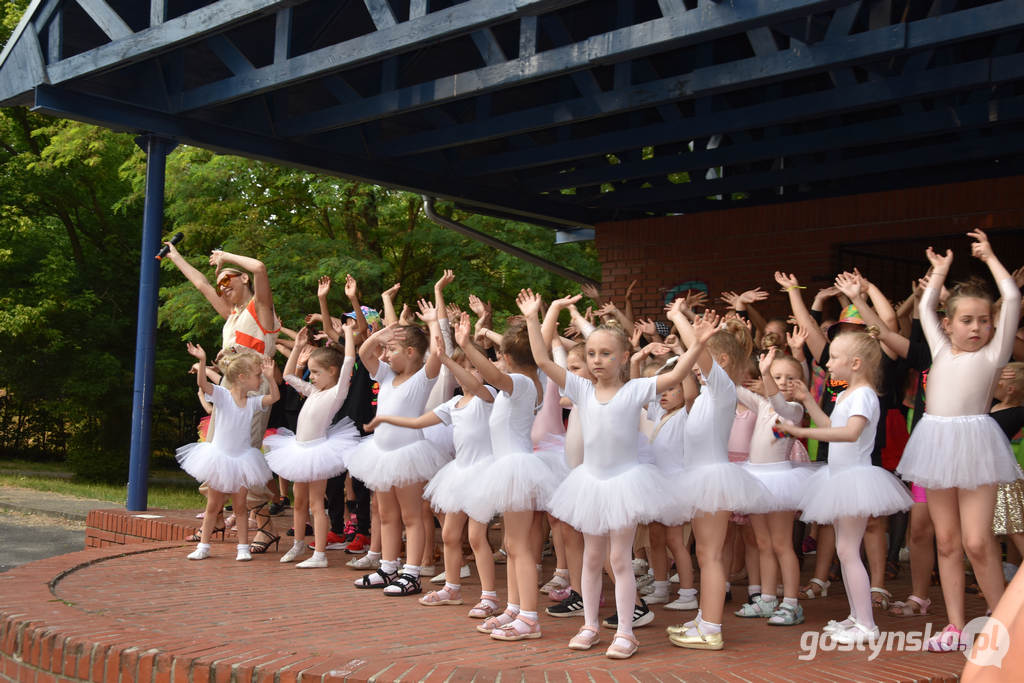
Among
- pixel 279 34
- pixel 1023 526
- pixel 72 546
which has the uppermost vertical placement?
pixel 279 34

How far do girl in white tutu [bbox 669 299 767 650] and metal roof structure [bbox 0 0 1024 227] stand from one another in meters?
2.20

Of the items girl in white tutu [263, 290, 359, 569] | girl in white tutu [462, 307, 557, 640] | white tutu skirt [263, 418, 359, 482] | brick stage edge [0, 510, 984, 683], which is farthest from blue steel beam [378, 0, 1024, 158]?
brick stage edge [0, 510, 984, 683]

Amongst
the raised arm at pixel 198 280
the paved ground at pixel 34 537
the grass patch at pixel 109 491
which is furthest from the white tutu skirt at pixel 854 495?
the grass patch at pixel 109 491

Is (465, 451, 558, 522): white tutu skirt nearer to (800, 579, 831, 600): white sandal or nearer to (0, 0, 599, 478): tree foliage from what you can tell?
(800, 579, 831, 600): white sandal

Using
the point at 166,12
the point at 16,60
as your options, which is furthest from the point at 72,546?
the point at 166,12

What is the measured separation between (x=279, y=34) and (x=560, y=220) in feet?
17.8

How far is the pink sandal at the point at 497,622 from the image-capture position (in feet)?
16.0

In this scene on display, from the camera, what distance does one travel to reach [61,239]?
20703mm

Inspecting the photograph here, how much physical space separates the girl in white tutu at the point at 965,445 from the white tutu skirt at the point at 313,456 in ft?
12.3

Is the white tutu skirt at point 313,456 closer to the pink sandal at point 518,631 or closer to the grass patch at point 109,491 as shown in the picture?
the pink sandal at point 518,631

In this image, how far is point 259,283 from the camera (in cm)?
704

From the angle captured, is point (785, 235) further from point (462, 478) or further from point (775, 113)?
point (462, 478)

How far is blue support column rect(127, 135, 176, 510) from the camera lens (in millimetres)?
8695

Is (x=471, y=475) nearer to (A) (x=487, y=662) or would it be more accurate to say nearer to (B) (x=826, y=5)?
(A) (x=487, y=662)
